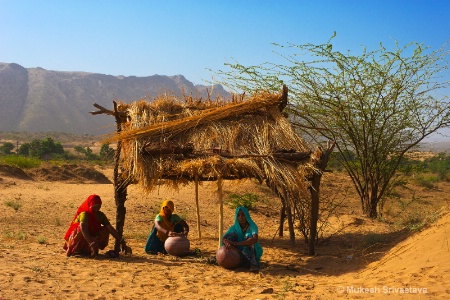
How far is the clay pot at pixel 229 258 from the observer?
7496 mm

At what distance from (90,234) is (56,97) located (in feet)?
336

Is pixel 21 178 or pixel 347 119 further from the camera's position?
pixel 21 178

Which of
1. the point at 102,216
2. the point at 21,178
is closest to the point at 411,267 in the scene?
the point at 102,216

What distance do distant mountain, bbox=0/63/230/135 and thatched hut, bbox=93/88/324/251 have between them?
74.6 meters

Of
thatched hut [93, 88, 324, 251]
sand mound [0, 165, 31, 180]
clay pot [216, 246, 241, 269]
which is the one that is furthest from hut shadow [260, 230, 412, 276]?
sand mound [0, 165, 31, 180]

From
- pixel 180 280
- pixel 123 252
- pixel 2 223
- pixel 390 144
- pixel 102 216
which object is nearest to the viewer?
pixel 180 280

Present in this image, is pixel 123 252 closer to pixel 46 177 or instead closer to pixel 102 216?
pixel 102 216

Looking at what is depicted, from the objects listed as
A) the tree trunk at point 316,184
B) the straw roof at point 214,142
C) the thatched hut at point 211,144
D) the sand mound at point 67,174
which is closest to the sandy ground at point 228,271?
the tree trunk at point 316,184

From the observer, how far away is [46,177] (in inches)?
814

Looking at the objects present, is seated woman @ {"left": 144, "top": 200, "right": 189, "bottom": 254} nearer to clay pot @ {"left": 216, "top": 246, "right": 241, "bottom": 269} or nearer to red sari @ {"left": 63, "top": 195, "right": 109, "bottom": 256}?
red sari @ {"left": 63, "top": 195, "right": 109, "bottom": 256}

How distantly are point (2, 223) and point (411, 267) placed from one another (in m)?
9.30

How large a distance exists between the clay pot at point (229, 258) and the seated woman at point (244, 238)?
0.32 feet

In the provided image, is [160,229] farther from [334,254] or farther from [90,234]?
[334,254]

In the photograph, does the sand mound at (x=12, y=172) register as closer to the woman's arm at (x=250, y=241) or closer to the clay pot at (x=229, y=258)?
the clay pot at (x=229, y=258)
